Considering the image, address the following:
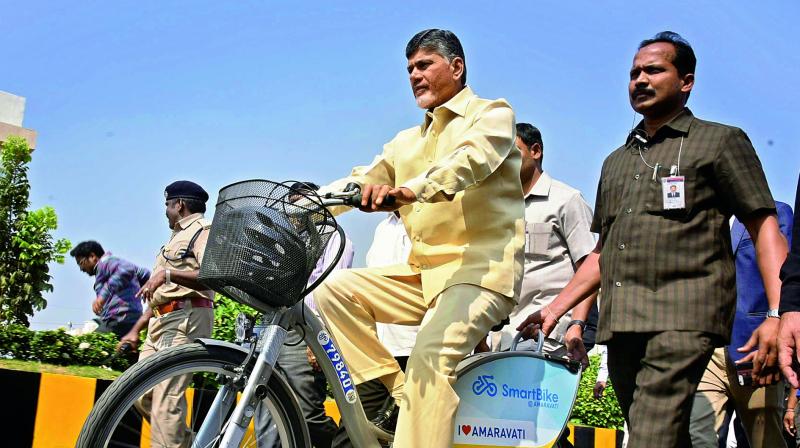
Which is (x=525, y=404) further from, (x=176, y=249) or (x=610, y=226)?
(x=176, y=249)

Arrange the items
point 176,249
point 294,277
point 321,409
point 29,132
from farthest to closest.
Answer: point 29,132
point 176,249
point 321,409
point 294,277

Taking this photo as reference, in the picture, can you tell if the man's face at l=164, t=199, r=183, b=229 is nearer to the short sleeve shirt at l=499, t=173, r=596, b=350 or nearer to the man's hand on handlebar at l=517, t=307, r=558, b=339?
the short sleeve shirt at l=499, t=173, r=596, b=350

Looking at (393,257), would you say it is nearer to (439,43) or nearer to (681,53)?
(439,43)

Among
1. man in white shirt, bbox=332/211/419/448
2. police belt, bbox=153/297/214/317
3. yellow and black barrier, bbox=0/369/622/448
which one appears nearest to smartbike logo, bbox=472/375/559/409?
man in white shirt, bbox=332/211/419/448

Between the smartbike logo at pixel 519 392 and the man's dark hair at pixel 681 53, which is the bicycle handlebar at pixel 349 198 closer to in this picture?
the smartbike logo at pixel 519 392

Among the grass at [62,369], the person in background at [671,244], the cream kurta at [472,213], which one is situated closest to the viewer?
the person in background at [671,244]

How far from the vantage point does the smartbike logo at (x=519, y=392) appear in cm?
396

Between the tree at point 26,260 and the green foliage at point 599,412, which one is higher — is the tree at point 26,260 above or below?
above

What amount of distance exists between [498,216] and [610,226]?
1.54ft

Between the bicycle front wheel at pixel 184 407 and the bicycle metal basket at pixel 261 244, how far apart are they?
26 cm

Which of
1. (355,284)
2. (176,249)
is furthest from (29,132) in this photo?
(355,284)

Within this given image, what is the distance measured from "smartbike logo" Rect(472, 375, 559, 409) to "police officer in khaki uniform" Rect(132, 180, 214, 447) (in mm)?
2813

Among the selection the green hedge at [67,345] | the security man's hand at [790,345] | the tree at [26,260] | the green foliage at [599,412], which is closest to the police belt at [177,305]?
the green hedge at [67,345]

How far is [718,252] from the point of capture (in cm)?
354
